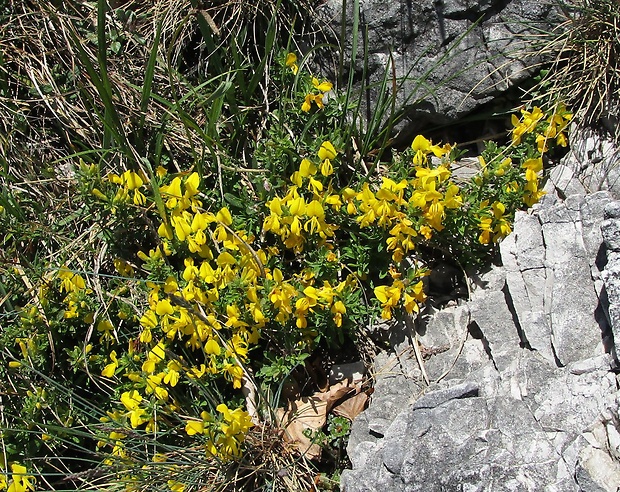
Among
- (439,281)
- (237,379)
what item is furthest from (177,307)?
(439,281)

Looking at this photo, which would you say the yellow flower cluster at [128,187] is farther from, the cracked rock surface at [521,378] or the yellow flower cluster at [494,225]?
the yellow flower cluster at [494,225]

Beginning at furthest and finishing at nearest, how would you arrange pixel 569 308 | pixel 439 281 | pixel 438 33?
pixel 438 33, pixel 439 281, pixel 569 308

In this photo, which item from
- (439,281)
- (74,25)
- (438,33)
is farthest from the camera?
(74,25)

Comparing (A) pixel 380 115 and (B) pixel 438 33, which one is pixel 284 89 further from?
(B) pixel 438 33

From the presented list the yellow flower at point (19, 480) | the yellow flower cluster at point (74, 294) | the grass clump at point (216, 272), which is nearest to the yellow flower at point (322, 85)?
the grass clump at point (216, 272)

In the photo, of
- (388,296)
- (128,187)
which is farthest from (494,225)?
(128,187)

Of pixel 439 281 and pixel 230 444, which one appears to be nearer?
pixel 230 444

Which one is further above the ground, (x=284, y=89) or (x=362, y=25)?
(x=362, y=25)
